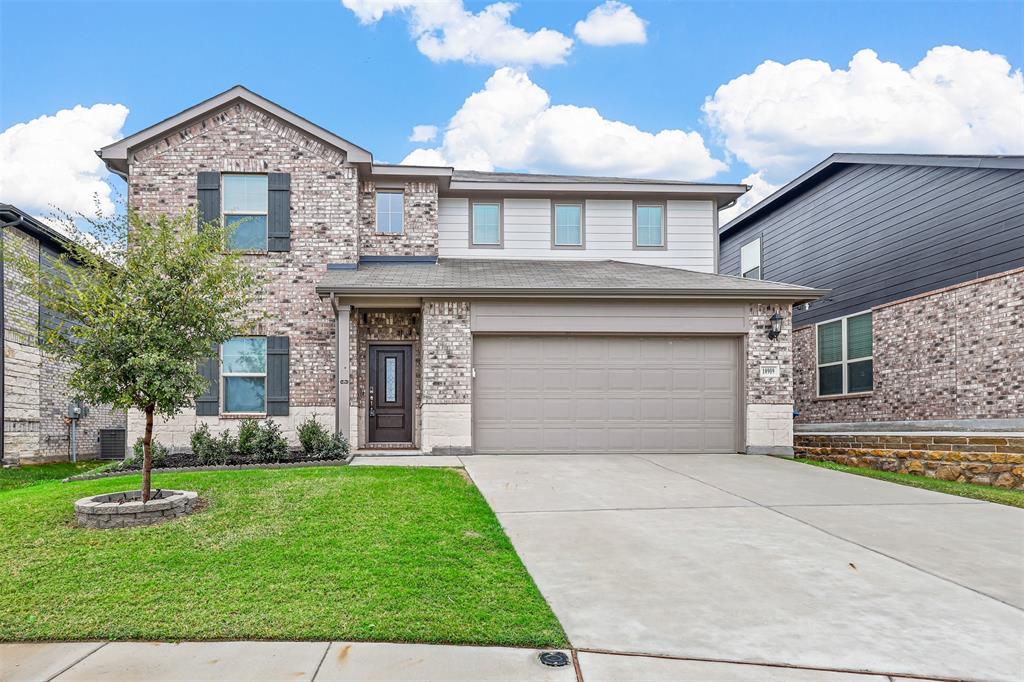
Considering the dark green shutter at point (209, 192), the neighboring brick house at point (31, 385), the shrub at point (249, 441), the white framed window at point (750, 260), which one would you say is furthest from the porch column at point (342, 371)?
the white framed window at point (750, 260)

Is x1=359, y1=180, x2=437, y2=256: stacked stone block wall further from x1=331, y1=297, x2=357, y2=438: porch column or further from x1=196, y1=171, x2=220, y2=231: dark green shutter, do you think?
x1=196, y1=171, x2=220, y2=231: dark green shutter

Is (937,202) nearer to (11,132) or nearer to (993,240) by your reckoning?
(993,240)

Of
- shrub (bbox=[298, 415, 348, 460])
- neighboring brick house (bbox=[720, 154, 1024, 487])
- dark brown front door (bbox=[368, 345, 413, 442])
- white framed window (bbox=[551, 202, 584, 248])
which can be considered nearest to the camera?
shrub (bbox=[298, 415, 348, 460])

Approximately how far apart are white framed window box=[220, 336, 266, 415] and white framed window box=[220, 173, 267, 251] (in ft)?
6.43

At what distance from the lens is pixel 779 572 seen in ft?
16.4

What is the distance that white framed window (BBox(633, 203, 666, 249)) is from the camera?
14.8 meters

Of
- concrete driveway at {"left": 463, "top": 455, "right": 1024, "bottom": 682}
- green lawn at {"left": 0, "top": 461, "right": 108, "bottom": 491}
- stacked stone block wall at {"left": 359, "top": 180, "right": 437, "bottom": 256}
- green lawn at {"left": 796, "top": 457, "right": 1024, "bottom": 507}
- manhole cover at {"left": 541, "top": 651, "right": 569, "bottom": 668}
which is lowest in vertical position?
green lawn at {"left": 0, "top": 461, "right": 108, "bottom": 491}

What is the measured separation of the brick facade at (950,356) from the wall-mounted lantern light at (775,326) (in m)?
3.72

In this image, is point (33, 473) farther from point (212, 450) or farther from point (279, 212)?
point (279, 212)

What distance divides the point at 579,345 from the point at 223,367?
270 inches

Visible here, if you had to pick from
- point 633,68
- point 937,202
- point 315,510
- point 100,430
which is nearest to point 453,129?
point 633,68

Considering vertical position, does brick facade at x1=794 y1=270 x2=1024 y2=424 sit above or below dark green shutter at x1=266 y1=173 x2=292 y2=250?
below

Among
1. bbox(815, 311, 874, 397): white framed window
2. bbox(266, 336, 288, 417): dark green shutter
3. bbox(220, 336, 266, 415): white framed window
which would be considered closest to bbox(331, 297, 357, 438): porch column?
bbox(266, 336, 288, 417): dark green shutter

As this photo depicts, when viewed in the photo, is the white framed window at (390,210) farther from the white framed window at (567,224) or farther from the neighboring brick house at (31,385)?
the neighboring brick house at (31,385)
